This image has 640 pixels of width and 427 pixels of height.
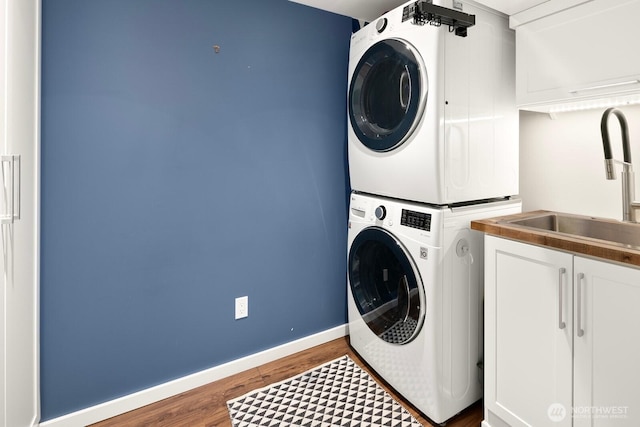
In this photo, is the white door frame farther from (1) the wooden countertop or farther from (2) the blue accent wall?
(1) the wooden countertop

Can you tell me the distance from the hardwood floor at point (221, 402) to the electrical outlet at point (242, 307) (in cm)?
35

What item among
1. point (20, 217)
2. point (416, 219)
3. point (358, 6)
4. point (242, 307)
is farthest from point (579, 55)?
point (20, 217)

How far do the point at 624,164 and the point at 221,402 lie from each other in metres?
2.21

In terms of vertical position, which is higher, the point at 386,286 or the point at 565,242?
the point at 565,242

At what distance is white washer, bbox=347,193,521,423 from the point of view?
1446mm

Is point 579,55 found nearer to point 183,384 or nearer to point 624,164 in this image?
point 624,164

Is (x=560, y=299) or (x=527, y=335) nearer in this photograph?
(x=560, y=299)

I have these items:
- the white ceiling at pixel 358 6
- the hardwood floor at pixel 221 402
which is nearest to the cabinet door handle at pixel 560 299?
the hardwood floor at pixel 221 402

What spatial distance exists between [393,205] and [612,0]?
115 centimetres

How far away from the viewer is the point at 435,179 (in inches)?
56.2

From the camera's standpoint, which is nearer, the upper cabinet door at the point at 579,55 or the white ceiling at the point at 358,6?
the upper cabinet door at the point at 579,55

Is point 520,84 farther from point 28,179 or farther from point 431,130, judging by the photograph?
point 28,179

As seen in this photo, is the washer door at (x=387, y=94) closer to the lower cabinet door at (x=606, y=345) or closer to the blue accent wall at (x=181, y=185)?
the blue accent wall at (x=181, y=185)

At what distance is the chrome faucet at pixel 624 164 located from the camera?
1319 millimetres
